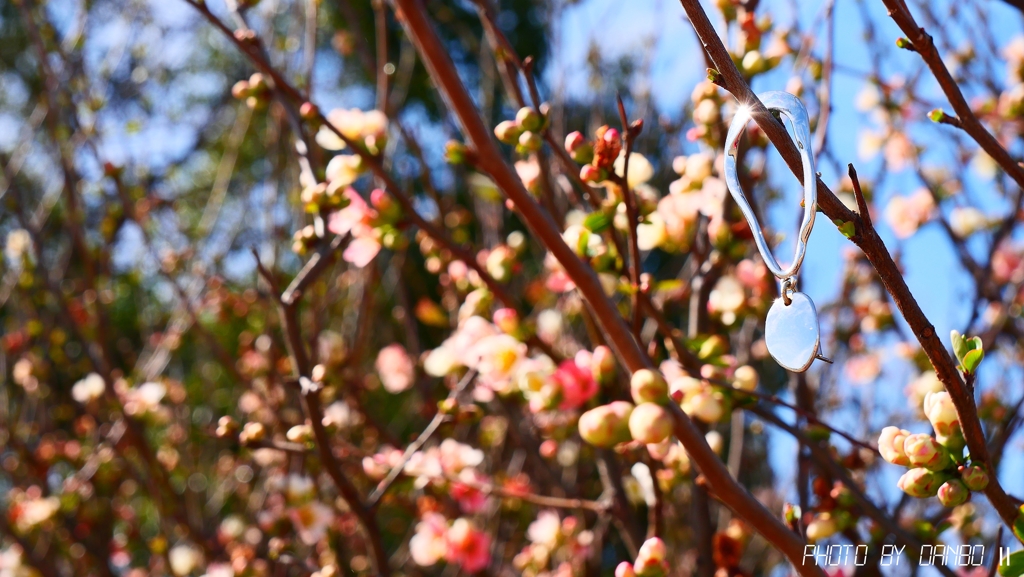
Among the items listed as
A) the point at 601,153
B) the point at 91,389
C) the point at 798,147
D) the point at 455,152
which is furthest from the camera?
the point at 91,389

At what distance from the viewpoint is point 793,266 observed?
0.61 metres

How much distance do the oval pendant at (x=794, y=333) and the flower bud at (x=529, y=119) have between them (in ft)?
1.44

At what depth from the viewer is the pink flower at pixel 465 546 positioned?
1608mm

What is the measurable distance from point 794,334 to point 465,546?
114 centimetres

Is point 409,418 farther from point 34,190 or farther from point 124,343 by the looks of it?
point 34,190

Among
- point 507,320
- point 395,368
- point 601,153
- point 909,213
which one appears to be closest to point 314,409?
point 507,320

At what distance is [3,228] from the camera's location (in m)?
6.29

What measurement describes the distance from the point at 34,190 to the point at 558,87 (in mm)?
4772

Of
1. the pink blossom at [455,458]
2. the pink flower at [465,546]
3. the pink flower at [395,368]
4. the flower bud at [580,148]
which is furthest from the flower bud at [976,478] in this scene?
the pink flower at [395,368]

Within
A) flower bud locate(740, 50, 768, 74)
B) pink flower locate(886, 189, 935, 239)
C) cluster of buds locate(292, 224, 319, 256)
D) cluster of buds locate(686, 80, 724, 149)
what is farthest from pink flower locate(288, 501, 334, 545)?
pink flower locate(886, 189, 935, 239)

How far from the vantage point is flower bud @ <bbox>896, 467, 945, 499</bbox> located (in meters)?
0.69

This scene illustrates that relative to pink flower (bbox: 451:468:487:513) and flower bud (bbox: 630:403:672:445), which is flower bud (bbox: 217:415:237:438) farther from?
flower bud (bbox: 630:403:672:445)

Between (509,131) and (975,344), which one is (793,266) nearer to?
(975,344)

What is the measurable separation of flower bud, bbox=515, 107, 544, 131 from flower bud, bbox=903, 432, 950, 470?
1.71 ft
